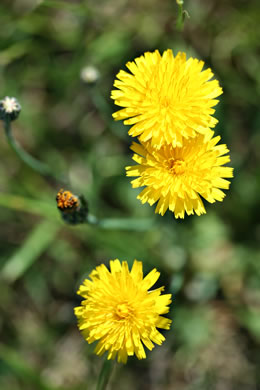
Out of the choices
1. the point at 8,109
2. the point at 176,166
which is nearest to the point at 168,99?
the point at 176,166

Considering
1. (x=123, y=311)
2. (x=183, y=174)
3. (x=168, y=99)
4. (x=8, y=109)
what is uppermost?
(x=168, y=99)

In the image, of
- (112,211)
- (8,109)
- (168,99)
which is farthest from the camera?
(112,211)

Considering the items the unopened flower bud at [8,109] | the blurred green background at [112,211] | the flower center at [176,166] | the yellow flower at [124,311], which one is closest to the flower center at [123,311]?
the yellow flower at [124,311]

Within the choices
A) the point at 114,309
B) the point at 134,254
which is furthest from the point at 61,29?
the point at 114,309

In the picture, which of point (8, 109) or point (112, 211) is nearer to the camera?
point (8, 109)

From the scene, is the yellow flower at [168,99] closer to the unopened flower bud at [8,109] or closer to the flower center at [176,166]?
the flower center at [176,166]

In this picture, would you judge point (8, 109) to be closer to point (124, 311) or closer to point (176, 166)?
point (176, 166)
